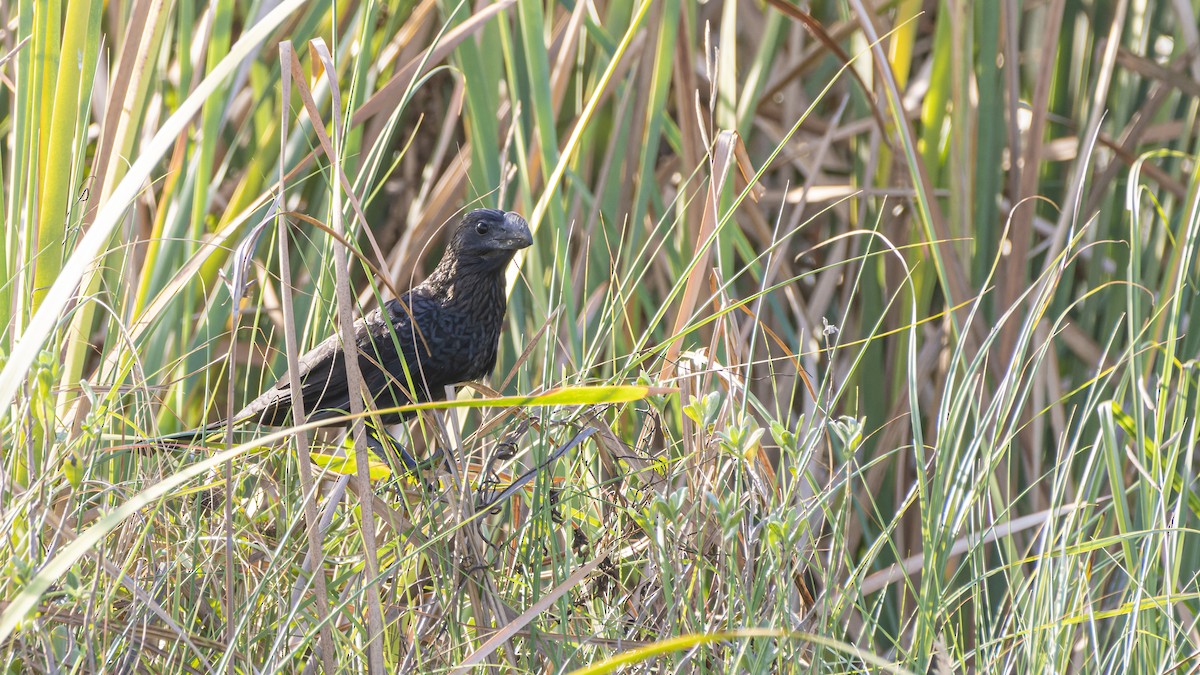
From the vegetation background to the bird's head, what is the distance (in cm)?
3

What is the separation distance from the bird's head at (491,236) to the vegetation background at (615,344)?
0.03 metres

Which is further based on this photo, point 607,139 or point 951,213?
point 607,139

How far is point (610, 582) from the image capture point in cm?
108

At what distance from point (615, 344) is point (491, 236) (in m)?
0.24

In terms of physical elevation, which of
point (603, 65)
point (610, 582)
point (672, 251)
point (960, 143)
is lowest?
point (610, 582)

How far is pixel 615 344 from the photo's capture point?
1704 millimetres

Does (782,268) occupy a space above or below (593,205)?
below

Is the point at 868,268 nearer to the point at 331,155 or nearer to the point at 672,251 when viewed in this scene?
the point at 672,251

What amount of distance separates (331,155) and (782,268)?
1285 mm

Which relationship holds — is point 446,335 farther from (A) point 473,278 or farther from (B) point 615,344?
(B) point 615,344

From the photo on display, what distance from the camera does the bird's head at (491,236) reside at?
1623 mm

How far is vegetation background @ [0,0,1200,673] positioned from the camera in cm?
93

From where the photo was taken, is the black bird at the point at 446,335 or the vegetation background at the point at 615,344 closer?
the vegetation background at the point at 615,344

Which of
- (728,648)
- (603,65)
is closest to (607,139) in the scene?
(603,65)
